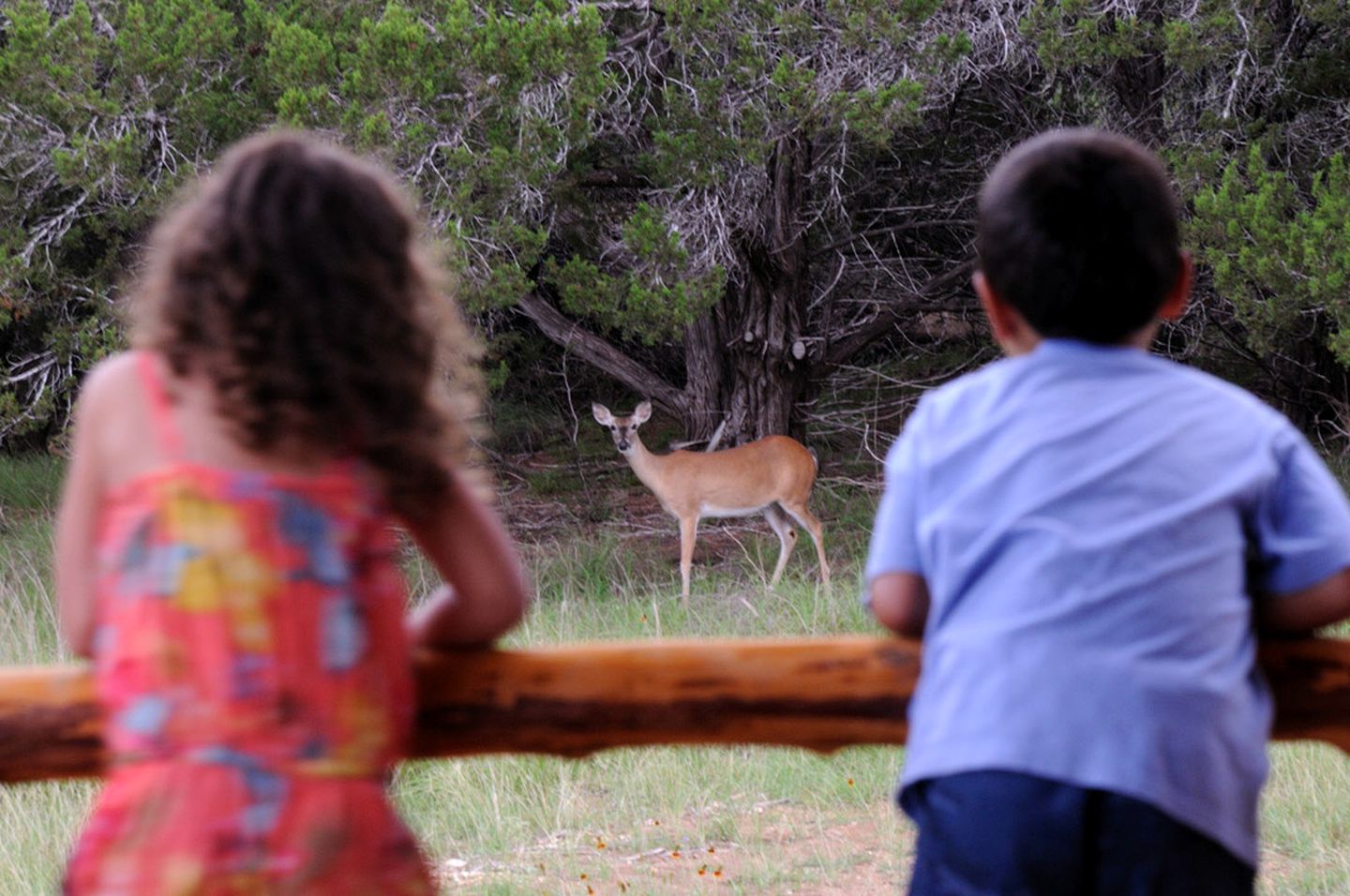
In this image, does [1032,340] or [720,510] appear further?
[720,510]

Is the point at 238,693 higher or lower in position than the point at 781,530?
higher

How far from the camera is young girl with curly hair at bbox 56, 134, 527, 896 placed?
60.1 inches

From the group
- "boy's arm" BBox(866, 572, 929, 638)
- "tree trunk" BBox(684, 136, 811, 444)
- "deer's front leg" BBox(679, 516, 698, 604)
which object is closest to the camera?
"boy's arm" BBox(866, 572, 929, 638)

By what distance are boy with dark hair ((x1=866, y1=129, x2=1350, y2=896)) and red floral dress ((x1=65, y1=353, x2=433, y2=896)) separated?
1.99 ft

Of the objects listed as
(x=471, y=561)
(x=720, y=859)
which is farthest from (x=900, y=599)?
(x=720, y=859)

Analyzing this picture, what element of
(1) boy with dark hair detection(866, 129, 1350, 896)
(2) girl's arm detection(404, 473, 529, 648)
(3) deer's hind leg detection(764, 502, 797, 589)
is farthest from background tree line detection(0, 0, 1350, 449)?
(1) boy with dark hair detection(866, 129, 1350, 896)

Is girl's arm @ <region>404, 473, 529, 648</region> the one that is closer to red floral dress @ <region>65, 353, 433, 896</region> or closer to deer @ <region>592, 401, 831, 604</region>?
red floral dress @ <region>65, 353, 433, 896</region>

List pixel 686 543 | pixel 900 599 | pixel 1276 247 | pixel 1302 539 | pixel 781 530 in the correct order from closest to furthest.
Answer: pixel 1302 539
pixel 900 599
pixel 1276 247
pixel 686 543
pixel 781 530

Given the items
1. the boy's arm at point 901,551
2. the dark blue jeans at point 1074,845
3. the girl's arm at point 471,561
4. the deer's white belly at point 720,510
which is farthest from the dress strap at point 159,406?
the deer's white belly at point 720,510

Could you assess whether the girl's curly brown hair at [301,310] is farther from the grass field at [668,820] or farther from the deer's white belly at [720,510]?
the deer's white belly at [720,510]

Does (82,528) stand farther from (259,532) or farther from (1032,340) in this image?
(1032,340)

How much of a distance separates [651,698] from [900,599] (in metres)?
0.40

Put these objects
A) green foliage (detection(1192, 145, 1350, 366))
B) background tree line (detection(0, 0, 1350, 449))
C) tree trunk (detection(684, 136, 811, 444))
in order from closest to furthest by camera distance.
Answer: green foliage (detection(1192, 145, 1350, 366)), background tree line (detection(0, 0, 1350, 449)), tree trunk (detection(684, 136, 811, 444))

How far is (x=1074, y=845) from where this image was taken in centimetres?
165
